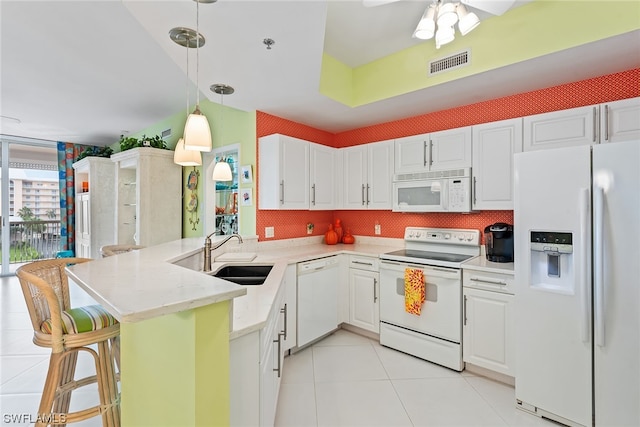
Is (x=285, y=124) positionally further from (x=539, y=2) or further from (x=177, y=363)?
(x=177, y=363)

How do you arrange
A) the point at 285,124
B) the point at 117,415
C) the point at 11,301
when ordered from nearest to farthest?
the point at 117,415 < the point at 285,124 < the point at 11,301

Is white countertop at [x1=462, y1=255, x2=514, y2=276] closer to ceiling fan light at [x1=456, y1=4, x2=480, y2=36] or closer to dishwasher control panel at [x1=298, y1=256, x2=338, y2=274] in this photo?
dishwasher control panel at [x1=298, y1=256, x2=338, y2=274]

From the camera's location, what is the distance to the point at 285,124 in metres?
3.63

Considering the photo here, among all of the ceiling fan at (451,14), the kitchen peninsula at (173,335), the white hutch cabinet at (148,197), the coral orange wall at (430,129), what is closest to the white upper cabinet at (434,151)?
the coral orange wall at (430,129)

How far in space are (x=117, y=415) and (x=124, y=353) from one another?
1.84ft

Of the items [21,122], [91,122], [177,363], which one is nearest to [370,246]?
[177,363]

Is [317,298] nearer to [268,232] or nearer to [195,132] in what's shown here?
[268,232]

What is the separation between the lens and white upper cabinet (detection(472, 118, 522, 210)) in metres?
2.57

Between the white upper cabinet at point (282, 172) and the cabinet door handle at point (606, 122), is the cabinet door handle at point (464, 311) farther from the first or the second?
the white upper cabinet at point (282, 172)

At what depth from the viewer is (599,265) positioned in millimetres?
1757

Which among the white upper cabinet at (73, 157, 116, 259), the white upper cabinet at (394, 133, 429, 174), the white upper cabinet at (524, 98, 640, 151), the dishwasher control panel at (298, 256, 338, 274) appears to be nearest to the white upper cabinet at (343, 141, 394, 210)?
the white upper cabinet at (394, 133, 429, 174)

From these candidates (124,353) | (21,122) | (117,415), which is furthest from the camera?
(21,122)

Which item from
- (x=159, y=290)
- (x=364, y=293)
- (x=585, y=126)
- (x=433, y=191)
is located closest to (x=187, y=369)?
(x=159, y=290)

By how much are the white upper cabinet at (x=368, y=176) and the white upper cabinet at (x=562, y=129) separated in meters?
1.30
